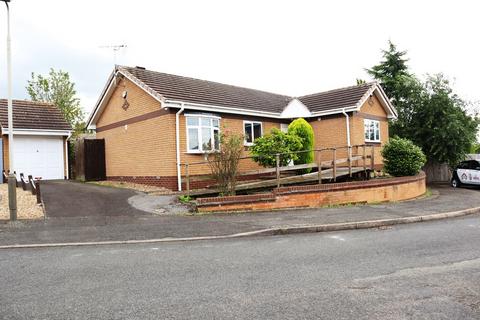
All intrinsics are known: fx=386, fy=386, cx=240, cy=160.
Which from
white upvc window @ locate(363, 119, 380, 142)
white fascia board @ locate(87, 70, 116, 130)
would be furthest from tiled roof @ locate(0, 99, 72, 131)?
white upvc window @ locate(363, 119, 380, 142)

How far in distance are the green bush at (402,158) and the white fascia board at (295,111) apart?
17.6 ft

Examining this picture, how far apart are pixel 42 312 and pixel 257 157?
11.3m

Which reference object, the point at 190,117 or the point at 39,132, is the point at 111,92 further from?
the point at 190,117

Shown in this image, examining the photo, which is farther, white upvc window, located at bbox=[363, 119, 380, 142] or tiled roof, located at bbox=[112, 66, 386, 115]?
white upvc window, located at bbox=[363, 119, 380, 142]

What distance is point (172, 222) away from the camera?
384 inches

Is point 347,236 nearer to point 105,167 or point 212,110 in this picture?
point 212,110

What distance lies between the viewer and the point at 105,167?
2016 centimetres

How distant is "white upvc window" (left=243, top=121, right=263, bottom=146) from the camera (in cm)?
1830

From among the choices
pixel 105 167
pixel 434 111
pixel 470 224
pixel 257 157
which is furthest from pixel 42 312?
pixel 434 111

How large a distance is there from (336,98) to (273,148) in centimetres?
762

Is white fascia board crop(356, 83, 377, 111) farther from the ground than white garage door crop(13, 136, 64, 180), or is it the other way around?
white fascia board crop(356, 83, 377, 111)

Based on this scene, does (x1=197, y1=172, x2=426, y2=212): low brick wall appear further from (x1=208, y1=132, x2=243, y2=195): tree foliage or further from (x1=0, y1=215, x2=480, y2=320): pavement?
(x1=0, y1=215, x2=480, y2=320): pavement

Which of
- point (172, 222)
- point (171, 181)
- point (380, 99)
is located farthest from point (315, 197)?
point (380, 99)

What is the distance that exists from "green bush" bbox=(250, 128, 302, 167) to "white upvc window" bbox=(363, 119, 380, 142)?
689 cm
